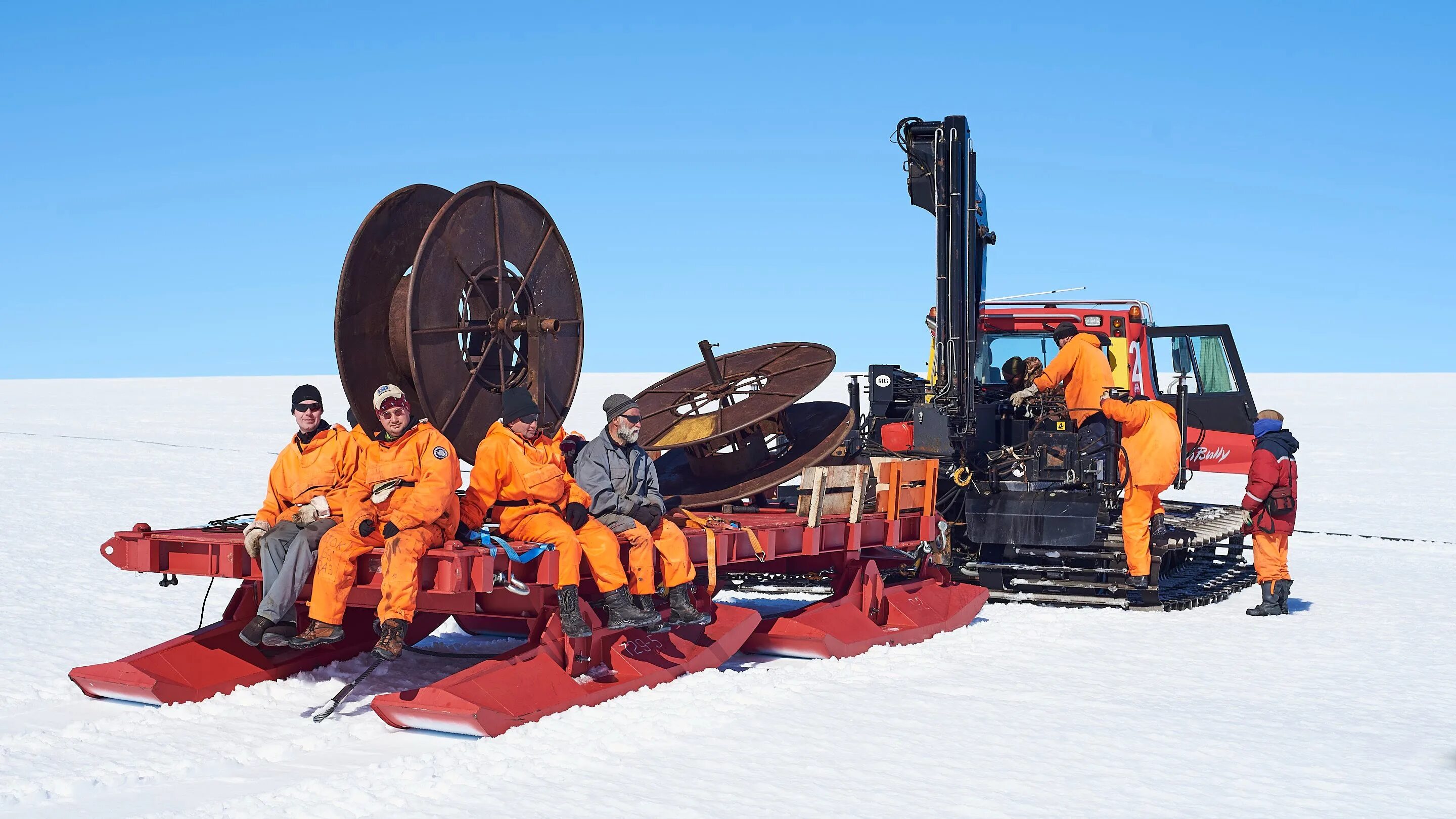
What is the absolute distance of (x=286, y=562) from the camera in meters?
6.61

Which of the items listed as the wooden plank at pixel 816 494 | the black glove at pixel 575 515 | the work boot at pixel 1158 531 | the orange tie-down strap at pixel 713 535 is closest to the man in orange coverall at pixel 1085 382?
the work boot at pixel 1158 531

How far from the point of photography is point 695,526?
8.12 m

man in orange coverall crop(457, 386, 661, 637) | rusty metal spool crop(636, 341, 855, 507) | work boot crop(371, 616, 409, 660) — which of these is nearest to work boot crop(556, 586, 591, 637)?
man in orange coverall crop(457, 386, 661, 637)

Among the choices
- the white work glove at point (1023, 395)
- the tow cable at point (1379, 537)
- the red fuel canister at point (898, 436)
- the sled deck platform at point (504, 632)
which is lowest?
the sled deck platform at point (504, 632)

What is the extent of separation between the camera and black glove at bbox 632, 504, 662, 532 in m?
7.32

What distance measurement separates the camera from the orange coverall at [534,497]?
22.7 ft

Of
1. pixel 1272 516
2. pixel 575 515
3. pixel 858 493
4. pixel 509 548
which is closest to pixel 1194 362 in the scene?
pixel 1272 516

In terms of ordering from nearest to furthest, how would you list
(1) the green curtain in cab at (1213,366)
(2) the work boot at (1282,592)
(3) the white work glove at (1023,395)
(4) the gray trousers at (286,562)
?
1. (4) the gray trousers at (286,562)
2. (2) the work boot at (1282,592)
3. (3) the white work glove at (1023,395)
4. (1) the green curtain in cab at (1213,366)

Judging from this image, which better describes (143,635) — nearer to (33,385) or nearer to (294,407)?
(294,407)

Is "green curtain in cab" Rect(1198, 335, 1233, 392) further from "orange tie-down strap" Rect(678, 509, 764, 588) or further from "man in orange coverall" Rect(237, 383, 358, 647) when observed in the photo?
"man in orange coverall" Rect(237, 383, 358, 647)

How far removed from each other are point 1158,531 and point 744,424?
4247 millimetres

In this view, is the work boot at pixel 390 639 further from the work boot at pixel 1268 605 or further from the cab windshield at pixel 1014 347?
the cab windshield at pixel 1014 347

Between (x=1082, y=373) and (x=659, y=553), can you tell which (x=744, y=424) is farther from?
(x=1082, y=373)

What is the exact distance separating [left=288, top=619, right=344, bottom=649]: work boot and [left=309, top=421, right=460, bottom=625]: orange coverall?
0.10 ft
